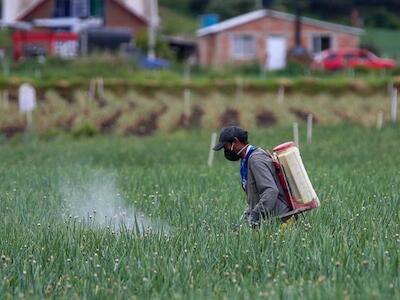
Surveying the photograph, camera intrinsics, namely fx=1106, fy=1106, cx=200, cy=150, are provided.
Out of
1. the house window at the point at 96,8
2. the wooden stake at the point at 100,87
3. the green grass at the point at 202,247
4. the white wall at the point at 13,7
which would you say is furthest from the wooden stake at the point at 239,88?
the white wall at the point at 13,7

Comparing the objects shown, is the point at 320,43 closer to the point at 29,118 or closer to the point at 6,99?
the point at 6,99

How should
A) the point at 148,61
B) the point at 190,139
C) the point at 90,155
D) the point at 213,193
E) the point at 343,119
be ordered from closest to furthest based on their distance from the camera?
the point at 213,193 → the point at 90,155 → the point at 190,139 → the point at 343,119 → the point at 148,61

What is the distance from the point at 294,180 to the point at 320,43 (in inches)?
1517

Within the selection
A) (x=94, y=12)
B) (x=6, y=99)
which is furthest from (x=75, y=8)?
(x=6, y=99)

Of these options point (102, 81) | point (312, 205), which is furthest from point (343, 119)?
point (312, 205)

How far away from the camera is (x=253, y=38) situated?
144 ft

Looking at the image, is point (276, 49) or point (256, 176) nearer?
→ point (256, 176)

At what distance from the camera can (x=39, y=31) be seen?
43.2 meters

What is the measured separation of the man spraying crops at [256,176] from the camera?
8.60 meters

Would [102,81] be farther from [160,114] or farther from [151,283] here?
[151,283]

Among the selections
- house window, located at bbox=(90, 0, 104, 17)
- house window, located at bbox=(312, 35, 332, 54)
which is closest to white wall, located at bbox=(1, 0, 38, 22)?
house window, located at bbox=(90, 0, 104, 17)

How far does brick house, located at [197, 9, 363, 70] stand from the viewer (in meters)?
43.3

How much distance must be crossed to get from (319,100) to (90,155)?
11.6 meters

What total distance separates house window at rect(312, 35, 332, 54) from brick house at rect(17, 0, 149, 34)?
7.07 m
